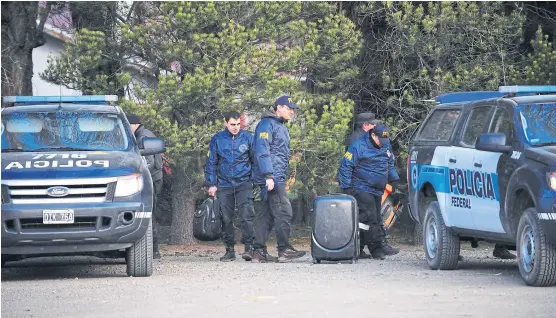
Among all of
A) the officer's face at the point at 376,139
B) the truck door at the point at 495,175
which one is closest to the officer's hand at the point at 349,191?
the officer's face at the point at 376,139

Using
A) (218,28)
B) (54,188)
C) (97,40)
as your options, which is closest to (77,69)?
(97,40)

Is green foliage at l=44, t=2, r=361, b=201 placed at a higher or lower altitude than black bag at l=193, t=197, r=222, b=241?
higher

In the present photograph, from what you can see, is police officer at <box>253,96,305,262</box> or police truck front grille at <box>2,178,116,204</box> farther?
police officer at <box>253,96,305,262</box>

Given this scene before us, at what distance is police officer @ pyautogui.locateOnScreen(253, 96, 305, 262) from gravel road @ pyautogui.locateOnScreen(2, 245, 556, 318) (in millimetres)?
367

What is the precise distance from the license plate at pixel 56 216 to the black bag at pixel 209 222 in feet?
11.2

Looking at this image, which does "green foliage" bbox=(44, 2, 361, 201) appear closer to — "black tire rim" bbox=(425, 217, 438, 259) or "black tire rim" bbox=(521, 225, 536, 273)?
"black tire rim" bbox=(425, 217, 438, 259)

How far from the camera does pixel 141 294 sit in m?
12.0

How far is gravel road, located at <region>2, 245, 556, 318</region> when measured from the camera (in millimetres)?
10586

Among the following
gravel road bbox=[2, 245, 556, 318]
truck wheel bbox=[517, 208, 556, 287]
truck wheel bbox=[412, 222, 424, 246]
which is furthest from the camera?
truck wheel bbox=[412, 222, 424, 246]

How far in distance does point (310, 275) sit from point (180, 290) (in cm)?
205

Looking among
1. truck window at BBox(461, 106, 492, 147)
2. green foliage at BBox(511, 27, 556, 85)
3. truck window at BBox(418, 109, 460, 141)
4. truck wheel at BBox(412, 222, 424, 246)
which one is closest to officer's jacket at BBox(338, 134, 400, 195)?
truck window at BBox(418, 109, 460, 141)

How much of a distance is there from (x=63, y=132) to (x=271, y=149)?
9.26ft

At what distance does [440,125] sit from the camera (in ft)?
49.8

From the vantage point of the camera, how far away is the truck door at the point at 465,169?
14.0m
